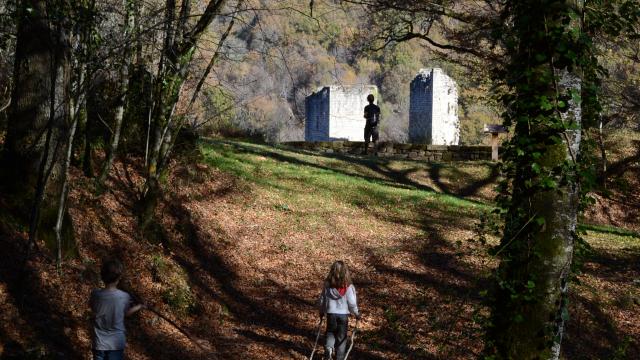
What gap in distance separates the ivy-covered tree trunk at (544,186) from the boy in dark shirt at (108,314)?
282 centimetres

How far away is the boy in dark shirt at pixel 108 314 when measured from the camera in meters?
5.35

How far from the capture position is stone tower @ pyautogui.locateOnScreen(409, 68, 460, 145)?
1359 inches

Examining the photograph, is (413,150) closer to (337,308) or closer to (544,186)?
(337,308)

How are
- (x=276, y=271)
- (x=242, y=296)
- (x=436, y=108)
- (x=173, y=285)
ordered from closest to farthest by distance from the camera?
Answer: (x=173, y=285), (x=242, y=296), (x=276, y=271), (x=436, y=108)

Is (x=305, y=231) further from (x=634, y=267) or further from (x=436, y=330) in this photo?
(x=634, y=267)

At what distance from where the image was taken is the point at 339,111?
39094 mm

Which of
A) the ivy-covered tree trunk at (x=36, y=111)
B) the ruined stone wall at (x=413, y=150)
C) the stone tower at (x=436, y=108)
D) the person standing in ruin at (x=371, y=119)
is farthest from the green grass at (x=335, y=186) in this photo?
the stone tower at (x=436, y=108)

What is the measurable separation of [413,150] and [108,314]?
20.1 m

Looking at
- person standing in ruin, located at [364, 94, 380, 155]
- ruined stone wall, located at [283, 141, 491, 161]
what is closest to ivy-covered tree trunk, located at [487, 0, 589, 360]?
person standing in ruin, located at [364, 94, 380, 155]

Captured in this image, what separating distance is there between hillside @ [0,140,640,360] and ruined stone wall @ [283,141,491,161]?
677 centimetres

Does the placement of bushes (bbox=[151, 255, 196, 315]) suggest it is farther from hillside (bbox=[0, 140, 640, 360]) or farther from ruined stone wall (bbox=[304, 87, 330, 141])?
ruined stone wall (bbox=[304, 87, 330, 141])

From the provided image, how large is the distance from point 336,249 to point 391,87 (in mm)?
75292

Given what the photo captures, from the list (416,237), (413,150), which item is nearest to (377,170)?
(413,150)

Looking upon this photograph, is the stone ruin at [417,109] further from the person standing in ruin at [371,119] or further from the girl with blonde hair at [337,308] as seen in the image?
the girl with blonde hair at [337,308]
